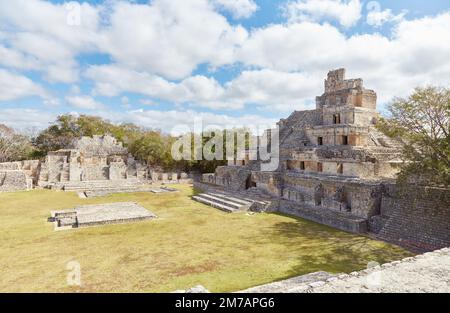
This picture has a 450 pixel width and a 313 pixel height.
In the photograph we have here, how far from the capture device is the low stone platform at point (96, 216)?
12.6m

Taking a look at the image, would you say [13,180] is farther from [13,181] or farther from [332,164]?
[332,164]

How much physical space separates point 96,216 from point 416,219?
510 inches

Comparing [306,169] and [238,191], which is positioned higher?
[306,169]

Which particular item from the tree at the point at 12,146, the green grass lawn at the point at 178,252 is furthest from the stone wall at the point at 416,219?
the tree at the point at 12,146

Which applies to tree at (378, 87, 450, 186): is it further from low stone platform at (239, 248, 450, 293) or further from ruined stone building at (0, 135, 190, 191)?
ruined stone building at (0, 135, 190, 191)

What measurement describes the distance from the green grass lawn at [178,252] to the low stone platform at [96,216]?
0.48 m

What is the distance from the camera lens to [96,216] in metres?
13.6

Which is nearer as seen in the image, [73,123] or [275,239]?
[275,239]

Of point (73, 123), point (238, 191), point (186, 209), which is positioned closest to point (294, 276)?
point (186, 209)

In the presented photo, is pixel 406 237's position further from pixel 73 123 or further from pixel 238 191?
pixel 73 123

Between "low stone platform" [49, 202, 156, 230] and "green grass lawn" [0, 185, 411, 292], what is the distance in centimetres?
48

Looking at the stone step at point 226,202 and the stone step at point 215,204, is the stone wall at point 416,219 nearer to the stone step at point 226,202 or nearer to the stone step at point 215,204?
the stone step at point 226,202

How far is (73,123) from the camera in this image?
40.4 metres
